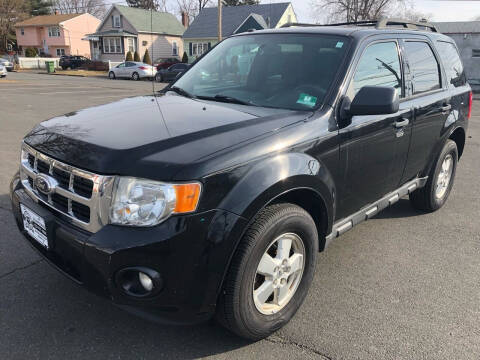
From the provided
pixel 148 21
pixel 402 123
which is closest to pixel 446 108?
pixel 402 123

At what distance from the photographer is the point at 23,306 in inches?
112

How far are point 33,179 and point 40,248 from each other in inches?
16.8

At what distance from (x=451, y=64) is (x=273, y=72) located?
2.49 m

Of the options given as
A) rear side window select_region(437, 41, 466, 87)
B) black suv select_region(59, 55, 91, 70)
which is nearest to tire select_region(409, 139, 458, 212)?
rear side window select_region(437, 41, 466, 87)

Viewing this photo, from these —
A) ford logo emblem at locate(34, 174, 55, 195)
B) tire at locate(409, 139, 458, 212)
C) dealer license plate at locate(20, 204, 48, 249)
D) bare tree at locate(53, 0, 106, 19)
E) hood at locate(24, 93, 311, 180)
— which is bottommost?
tire at locate(409, 139, 458, 212)

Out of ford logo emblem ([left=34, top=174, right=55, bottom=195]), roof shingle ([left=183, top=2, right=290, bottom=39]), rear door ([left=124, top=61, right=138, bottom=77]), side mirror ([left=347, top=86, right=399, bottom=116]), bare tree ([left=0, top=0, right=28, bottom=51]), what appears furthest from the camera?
bare tree ([left=0, top=0, right=28, bottom=51])

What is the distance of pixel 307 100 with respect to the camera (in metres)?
2.96

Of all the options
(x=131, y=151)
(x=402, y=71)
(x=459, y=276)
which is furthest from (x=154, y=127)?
(x=459, y=276)

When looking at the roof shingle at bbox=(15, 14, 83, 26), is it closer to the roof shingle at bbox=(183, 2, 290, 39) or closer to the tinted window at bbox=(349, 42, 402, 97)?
the roof shingle at bbox=(183, 2, 290, 39)

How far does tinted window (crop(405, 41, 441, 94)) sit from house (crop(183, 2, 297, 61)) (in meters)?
37.9

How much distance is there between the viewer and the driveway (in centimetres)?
250

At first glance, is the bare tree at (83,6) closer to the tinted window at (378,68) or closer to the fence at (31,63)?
the fence at (31,63)

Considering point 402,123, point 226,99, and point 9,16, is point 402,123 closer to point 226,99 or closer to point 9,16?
point 226,99

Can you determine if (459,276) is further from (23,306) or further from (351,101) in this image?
(23,306)
